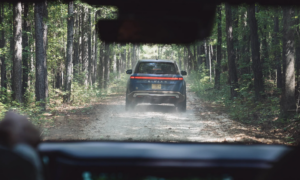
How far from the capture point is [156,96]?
12289 mm

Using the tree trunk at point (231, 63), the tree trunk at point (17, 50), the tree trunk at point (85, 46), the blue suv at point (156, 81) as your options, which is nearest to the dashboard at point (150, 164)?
the blue suv at point (156, 81)

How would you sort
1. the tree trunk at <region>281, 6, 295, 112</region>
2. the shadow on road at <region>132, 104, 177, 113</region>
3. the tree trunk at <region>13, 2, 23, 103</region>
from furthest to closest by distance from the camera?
the shadow on road at <region>132, 104, 177, 113</region>
the tree trunk at <region>13, 2, 23, 103</region>
the tree trunk at <region>281, 6, 295, 112</region>

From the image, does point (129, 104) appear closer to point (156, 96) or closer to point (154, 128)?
point (156, 96)

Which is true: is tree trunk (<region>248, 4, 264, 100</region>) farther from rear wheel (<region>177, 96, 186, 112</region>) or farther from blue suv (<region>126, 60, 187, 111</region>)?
blue suv (<region>126, 60, 187, 111</region>)

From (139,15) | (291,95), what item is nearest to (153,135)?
(291,95)

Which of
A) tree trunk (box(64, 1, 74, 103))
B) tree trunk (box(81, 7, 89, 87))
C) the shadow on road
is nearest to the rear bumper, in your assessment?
the shadow on road

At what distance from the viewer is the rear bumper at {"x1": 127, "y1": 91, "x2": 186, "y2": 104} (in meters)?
12.3

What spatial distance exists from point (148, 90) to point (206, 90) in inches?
471

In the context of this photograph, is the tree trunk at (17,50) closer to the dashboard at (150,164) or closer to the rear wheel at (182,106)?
the rear wheel at (182,106)

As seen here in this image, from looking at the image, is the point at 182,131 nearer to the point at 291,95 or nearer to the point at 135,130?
the point at 135,130

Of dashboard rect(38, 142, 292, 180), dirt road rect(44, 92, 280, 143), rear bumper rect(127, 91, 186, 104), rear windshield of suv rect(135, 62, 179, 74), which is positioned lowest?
dirt road rect(44, 92, 280, 143)

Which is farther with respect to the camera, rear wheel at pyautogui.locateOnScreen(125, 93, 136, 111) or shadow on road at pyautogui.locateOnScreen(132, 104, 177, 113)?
shadow on road at pyautogui.locateOnScreen(132, 104, 177, 113)

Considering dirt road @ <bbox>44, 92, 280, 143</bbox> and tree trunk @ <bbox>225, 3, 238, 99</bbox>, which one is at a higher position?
tree trunk @ <bbox>225, 3, 238, 99</bbox>

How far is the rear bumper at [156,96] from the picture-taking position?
40.3 ft
